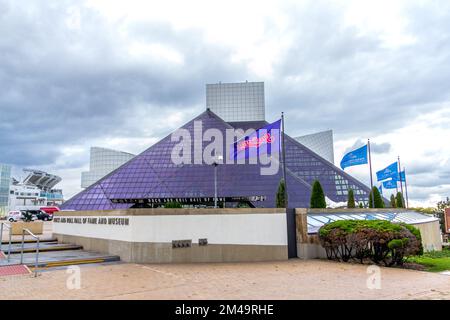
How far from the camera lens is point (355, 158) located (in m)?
19.7

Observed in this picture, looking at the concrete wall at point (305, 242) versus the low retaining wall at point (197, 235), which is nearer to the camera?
the low retaining wall at point (197, 235)

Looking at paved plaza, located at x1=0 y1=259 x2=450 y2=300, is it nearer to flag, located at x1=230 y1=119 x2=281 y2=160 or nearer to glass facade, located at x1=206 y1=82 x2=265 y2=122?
flag, located at x1=230 y1=119 x2=281 y2=160

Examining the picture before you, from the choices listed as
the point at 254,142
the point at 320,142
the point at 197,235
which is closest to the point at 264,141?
the point at 254,142

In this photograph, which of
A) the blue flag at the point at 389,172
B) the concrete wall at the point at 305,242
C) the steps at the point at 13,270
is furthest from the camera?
the blue flag at the point at 389,172

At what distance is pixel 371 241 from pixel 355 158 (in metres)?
9.36

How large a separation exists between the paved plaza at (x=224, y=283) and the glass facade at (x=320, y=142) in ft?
247

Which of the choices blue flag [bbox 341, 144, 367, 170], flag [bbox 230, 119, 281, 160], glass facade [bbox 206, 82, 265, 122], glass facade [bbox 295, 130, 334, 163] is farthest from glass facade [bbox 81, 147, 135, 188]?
flag [bbox 230, 119, 281, 160]

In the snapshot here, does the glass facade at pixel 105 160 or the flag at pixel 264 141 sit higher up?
the glass facade at pixel 105 160

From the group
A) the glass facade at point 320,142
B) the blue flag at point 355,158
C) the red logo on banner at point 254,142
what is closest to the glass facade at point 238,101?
the glass facade at point 320,142

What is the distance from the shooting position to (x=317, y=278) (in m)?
8.80

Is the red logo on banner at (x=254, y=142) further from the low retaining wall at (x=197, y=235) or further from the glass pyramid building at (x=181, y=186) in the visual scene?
the glass pyramid building at (x=181, y=186)

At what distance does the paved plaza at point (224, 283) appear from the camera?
694 centimetres
